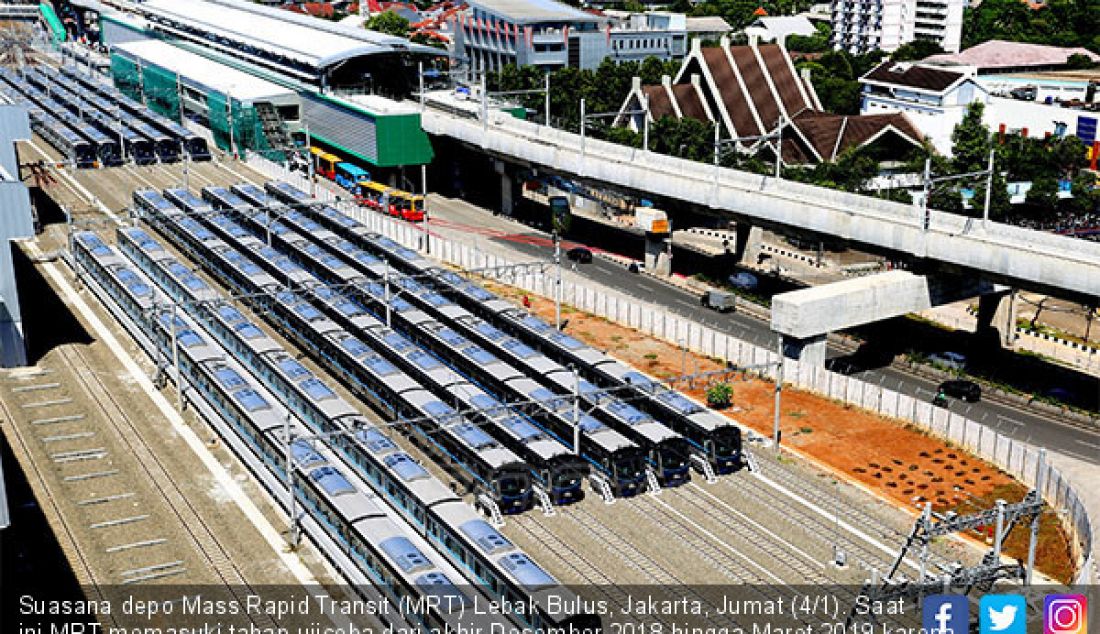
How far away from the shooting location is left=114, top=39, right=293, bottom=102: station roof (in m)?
136

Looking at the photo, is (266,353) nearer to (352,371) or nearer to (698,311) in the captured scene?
(352,371)

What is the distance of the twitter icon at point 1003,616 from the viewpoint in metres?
43.1

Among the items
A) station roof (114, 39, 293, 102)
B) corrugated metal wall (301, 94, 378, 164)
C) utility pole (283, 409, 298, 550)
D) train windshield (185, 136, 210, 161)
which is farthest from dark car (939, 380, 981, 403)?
train windshield (185, 136, 210, 161)

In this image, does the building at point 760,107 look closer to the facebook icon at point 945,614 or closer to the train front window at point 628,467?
the train front window at point 628,467

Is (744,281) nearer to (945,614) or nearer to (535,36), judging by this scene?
(945,614)

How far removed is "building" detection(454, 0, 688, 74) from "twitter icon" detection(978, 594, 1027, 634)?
463 ft

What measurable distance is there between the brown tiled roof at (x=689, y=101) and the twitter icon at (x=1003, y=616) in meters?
101

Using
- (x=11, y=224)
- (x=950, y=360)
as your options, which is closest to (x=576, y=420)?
(x=950, y=360)

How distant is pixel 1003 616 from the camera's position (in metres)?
43.3

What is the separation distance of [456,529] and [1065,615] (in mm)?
24148

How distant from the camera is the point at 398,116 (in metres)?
118

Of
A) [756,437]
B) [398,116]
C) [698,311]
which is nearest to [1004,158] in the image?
[698,311]

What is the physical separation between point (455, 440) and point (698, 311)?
3599 centimetres

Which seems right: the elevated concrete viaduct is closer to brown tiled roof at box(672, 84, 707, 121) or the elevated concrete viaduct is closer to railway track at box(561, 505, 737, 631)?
brown tiled roof at box(672, 84, 707, 121)
